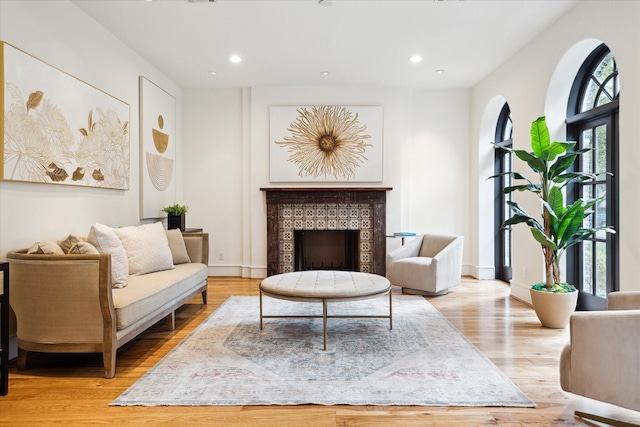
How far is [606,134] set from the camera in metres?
3.55

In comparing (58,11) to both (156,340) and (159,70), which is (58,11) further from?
(156,340)

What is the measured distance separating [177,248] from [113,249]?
1.13 metres

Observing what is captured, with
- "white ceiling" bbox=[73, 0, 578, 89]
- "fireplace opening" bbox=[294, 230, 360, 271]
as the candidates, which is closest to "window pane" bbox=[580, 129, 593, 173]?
"white ceiling" bbox=[73, 0, 578, 89]

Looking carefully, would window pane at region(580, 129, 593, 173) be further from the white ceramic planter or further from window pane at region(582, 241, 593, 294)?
the white ceramic planter

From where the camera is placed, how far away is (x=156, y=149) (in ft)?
16.9

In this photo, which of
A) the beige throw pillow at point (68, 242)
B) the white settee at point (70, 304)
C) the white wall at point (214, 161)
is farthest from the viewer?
the white wall at point (214, 161)

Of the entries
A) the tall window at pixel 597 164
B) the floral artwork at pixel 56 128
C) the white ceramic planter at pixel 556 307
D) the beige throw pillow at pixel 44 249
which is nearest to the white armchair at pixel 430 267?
the tall window at pixel 597 164

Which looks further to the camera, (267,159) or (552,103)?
(267,159)

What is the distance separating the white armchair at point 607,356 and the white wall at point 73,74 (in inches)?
133

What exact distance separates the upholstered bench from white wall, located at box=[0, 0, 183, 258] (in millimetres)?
1729

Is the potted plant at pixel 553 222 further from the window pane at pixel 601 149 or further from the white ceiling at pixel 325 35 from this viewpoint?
the white ceiling at pixel 325 35

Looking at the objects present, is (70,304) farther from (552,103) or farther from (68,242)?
(552,103)

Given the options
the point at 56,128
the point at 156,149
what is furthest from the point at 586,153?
the point at 156,149

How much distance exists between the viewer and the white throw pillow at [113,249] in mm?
3029
